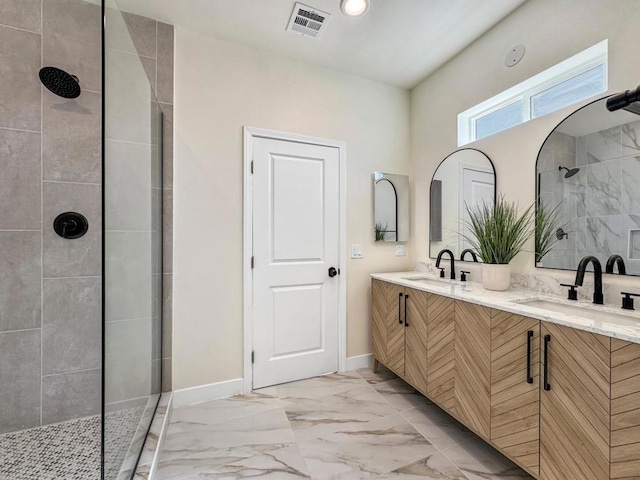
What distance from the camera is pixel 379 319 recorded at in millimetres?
2406

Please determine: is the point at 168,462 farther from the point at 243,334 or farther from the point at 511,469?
the point at 511,469

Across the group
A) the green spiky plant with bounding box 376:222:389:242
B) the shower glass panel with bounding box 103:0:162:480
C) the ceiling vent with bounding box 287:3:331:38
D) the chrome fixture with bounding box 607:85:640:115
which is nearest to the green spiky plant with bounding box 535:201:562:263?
the chrome fixture with bounding box 607:85:640:115

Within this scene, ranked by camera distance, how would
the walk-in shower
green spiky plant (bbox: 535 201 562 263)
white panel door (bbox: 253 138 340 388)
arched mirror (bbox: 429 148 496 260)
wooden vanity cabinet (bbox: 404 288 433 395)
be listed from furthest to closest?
white panel door (bbox: 253 138 340 388) < arched mirror (bbox: 429 148 496 260) < wooden vanity cabinet (bbox: 404 288 433 395) < green spiky plant (bbox: 535 201 562 263) < the walk-in shower

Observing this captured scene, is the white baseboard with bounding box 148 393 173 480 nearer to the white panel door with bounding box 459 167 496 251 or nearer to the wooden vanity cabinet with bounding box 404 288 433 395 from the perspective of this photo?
the wooden vanity cabinet with bounding box 404 288 433 395

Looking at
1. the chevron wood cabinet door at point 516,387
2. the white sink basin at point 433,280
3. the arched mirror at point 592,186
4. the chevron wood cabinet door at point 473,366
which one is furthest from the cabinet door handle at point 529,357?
the white sink basin at point 433,280

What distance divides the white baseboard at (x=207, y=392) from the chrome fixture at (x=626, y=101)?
8.81 feet

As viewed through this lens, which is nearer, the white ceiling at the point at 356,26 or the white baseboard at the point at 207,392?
the white ceiling at the point at 356,26

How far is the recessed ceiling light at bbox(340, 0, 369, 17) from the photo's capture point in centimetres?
173

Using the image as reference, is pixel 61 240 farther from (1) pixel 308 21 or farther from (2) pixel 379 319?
(2) pixel 379 319

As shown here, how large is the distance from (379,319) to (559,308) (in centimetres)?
122

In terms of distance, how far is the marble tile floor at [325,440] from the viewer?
142cm

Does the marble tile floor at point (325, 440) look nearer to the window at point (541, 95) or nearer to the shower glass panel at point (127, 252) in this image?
the shower glass panel at point (127, 252)

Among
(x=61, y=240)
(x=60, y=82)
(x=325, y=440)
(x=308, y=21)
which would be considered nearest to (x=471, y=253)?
(x=325, y=440)

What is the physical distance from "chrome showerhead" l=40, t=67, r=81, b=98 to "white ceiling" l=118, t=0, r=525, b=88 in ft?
2.04
